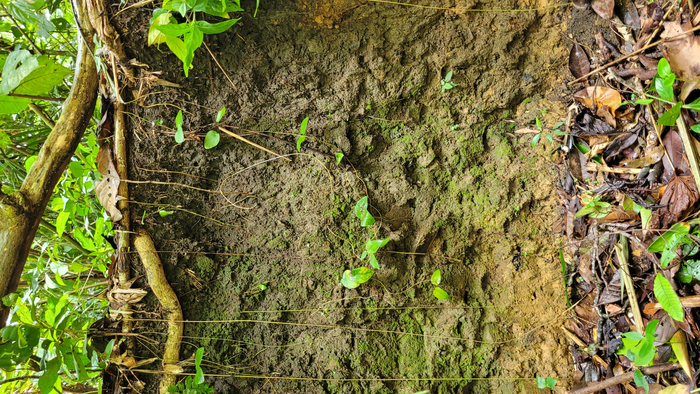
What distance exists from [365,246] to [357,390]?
607mm

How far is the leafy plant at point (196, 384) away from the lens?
159 cm

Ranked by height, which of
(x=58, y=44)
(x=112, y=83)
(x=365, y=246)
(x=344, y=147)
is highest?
(x=58, y=44)

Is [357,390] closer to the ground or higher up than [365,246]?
closer to the ground

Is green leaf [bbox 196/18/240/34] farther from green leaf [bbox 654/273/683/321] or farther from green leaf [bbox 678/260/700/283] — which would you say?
green leaf [bbox 678/260/700/283]

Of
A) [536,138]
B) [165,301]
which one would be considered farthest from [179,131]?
[536,138]

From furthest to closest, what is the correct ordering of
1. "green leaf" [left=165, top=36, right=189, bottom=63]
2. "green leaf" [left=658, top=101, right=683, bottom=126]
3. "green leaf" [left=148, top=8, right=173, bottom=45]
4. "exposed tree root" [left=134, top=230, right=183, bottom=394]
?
"exposed tree root" [left=134, top=230, right=183, bottom=394]
"green leaf" [left=658, top=101, right=683, bottom=126]
"green leaf" [left=148, top=8, right=173, bottom=45]
"green leaf" [left=165, top=36, right=189, bottom=63]

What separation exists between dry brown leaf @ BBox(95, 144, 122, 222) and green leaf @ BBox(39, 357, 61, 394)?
1.83ft

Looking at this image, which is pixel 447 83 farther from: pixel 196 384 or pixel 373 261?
pixel 196 384

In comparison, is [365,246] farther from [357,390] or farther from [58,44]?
[58,44]

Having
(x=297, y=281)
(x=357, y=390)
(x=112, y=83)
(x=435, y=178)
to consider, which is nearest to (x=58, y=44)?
(x=112, y=83)

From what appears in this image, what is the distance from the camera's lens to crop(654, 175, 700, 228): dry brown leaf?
1.57 m

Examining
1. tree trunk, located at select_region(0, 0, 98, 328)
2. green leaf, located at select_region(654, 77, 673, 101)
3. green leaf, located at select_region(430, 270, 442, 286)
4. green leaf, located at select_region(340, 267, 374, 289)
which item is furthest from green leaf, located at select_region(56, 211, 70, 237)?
green leaf, located at select_region(654, 77, 673, 101)

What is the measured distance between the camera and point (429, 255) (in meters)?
1.83

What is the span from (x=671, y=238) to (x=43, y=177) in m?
2.43
